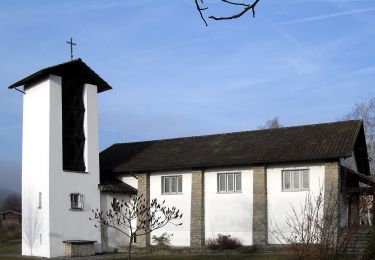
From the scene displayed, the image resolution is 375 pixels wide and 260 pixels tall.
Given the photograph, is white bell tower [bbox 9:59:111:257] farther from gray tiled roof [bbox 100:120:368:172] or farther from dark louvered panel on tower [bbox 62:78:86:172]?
gray tiled roof [bbox 100:120:368:172]

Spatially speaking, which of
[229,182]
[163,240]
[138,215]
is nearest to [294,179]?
[229,182]

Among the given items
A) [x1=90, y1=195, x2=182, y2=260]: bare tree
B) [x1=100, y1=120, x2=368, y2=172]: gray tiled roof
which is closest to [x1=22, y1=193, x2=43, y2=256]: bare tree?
[x1=90, y1=195, x2=182, y2=260]: bare tree

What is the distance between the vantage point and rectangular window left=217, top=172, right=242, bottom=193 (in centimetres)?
2912

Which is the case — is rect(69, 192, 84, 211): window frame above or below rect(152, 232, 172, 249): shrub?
above

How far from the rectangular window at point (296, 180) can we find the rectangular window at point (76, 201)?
10.5 metres

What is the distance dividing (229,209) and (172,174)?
4.02 metres

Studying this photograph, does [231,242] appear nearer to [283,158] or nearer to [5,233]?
[283,158]

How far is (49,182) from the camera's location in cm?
2755

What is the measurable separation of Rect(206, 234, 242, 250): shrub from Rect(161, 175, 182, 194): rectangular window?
155 inches

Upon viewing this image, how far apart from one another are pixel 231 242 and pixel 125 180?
8465 millimetres

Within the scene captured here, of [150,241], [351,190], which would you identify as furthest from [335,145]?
[150,241]

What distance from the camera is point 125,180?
108 feet

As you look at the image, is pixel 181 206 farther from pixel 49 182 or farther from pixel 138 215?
pixel 138 215

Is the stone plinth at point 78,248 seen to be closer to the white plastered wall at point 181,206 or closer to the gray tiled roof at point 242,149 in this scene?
the white plastered wall at point 181,206
